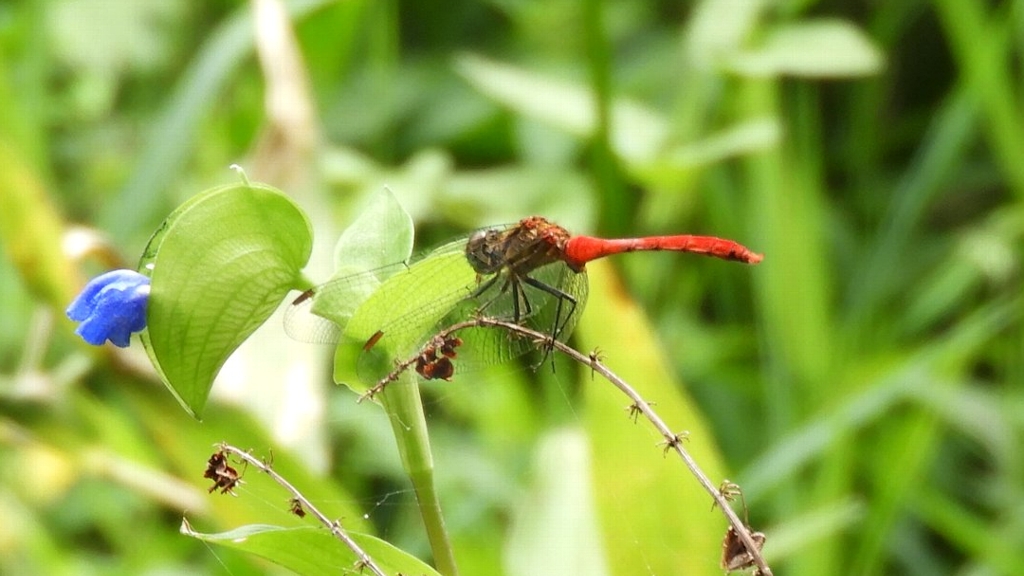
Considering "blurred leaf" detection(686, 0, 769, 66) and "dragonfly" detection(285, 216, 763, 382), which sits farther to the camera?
"blurred leaf" detection(686, 0, 769, 66)

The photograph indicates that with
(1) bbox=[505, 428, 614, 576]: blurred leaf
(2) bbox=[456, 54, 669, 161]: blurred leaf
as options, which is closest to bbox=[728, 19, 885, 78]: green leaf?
(2) bbox=[456, 54, 669, 161]: blurred leaf

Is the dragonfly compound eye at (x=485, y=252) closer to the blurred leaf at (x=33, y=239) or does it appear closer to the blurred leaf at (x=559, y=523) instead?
the blurred leaf at (x=559, y=523)

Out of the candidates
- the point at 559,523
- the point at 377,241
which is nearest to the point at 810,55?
the point at 559,523

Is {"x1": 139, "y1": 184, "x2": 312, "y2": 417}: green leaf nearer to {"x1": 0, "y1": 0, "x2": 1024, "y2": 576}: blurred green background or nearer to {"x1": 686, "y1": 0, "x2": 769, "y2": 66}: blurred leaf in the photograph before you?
{"x1": 0, "y1": 0, "x2": 1024, "y2": 576}: blurred green background

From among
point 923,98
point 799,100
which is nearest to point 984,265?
point 799,100

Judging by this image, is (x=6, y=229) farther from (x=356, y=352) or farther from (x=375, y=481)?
(x=375, y=481)
